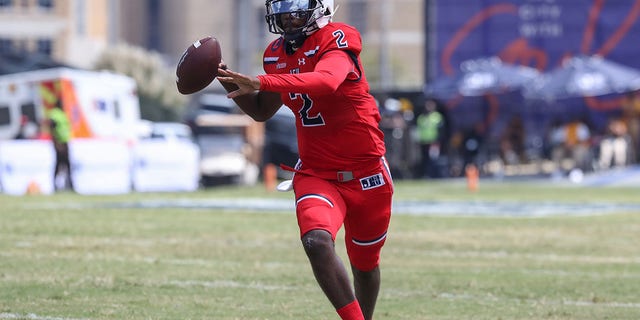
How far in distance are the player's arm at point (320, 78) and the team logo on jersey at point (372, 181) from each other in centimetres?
55

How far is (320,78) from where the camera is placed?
6176 mm

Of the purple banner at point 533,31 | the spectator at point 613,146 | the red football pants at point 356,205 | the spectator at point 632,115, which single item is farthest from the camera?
the spectator at point 632,115

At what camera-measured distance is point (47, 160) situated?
24.0 m

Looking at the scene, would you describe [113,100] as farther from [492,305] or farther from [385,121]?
[492,305]

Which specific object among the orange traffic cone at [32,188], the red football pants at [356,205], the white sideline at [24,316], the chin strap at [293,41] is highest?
the chin strap at [293,41]

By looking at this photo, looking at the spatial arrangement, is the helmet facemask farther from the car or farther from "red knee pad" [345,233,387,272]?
the car

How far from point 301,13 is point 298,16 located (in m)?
0.02

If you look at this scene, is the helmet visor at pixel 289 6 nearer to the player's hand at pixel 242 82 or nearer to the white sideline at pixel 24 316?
the player's hand at pixel 242 82

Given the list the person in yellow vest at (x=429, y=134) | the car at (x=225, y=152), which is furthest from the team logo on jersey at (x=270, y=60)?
the person in yellow vest at (x=429, y=134)

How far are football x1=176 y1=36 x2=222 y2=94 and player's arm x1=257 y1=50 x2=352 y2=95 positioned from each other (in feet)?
1.18

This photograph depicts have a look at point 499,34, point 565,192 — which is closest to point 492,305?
point 565,192

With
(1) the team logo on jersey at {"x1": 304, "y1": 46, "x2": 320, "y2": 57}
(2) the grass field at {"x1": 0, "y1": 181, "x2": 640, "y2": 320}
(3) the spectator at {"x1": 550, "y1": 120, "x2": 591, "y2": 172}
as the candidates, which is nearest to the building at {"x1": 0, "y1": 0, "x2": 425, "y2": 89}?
(3) the spectator at {"x1": 550, "y1": 120, "x2": 591, "y2": 172}

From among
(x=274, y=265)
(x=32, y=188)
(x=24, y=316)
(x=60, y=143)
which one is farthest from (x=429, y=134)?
(x=24, y=316)

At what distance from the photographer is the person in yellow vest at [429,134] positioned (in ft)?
102
